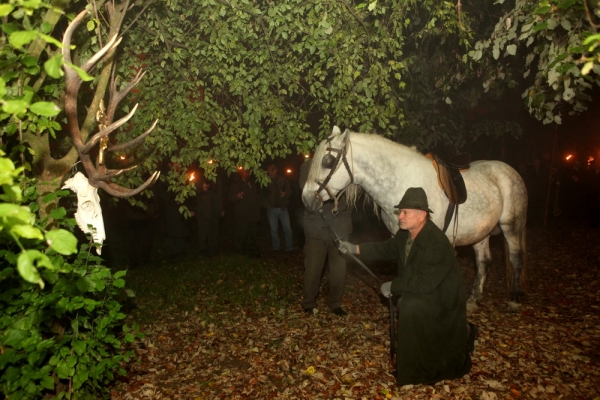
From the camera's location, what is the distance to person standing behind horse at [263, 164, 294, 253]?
1209 cm

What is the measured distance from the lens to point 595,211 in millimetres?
13234

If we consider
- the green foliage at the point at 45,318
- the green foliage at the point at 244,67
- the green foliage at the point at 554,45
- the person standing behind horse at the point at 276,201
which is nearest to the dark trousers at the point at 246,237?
the person standing behind horse at the point at 276,201

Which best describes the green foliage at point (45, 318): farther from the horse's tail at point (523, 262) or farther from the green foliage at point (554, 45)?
the horse's tail at point (523, 262)

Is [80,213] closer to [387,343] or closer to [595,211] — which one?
[387,343]

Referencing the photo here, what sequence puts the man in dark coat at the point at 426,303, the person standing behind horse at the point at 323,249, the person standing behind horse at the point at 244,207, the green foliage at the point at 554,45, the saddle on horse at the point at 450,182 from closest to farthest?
1. the green foliage at the point at 554,45
2. the man in dark coat at the point at 426,303
3. the saddle on horse at the point at 450,182
4. the person standing behind horse at the point at 323,249
5. the person standing behind horse at the point at 244,207

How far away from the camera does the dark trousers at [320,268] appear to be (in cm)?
655

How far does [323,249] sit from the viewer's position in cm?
656

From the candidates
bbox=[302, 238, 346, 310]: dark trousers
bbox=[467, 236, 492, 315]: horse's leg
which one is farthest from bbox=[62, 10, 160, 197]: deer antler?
bbox=[467, 236, 492, 315]: horse's leg

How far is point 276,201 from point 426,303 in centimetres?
819

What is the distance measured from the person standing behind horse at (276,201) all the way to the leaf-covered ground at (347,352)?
448 centimetres

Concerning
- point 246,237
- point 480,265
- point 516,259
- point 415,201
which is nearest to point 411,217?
point 415,201

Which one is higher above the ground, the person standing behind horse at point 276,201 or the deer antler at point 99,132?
the deer antler at point 99,132

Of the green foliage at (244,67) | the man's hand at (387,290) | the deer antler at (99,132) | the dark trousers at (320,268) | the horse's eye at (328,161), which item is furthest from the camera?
the dark trousers at (320,268)

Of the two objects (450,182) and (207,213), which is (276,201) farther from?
(450,182)
